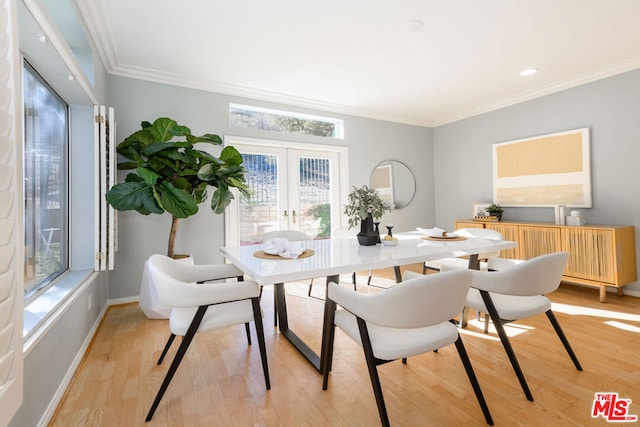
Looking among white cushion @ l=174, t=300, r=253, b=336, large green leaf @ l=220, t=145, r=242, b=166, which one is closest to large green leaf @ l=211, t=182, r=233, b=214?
large green leaf @ l=220, t=145, r=242, b=166

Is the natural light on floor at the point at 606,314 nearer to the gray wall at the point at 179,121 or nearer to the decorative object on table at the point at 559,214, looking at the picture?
the decorative object on table at the point at 559,214

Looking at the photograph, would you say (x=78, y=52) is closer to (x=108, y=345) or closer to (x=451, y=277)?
(x=108, y=345)

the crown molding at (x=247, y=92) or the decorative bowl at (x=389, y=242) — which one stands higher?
the crown molding at (x=247, y=92)

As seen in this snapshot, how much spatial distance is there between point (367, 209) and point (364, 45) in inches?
63.5

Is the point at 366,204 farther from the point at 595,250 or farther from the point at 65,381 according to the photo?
the point at 595,250

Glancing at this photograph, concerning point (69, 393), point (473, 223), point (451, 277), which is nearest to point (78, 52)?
point (69, 393)

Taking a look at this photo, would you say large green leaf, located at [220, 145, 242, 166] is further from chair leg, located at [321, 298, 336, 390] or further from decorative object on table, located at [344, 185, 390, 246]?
chair leg, located at [321, 298, 336, 390]

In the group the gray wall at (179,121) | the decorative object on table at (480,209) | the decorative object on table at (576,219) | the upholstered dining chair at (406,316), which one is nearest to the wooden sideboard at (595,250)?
the decorative object on table at (576,219)

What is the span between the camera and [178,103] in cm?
346

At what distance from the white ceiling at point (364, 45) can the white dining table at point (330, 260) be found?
1814 mm

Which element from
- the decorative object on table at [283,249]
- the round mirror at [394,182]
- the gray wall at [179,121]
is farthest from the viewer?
the round mirror at [394,182]

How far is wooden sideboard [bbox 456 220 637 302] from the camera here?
120 inches

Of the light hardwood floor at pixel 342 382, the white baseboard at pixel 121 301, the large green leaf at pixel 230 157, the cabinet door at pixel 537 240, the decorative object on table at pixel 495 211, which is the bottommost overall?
the light hardwood floor at pixel 342 382

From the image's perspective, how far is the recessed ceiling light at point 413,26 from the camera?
2463 millimetres
